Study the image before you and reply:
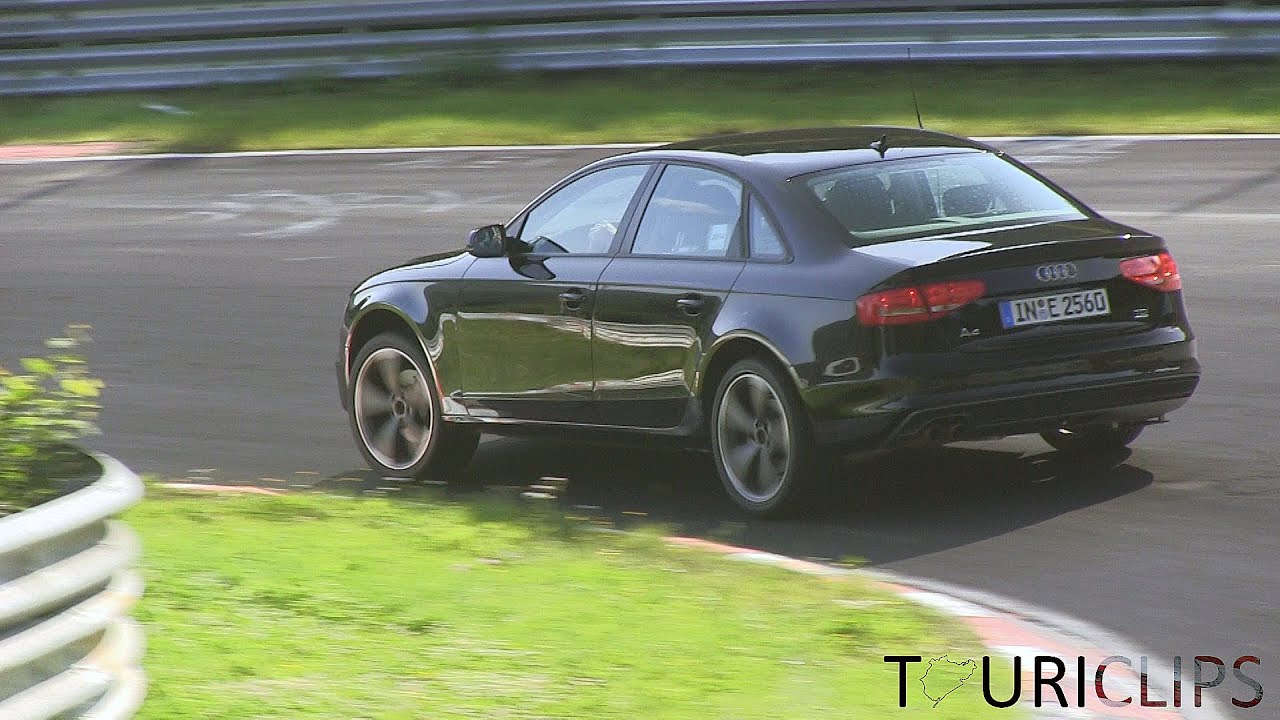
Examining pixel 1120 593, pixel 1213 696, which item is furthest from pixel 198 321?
pixel 1213 696

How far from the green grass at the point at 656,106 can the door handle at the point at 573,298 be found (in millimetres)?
10980

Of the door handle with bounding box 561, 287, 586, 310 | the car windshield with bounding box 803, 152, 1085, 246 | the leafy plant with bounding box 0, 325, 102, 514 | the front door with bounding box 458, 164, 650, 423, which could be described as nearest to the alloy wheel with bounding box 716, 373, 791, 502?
the car windshield with bounding box 803, 152, 1085, 246

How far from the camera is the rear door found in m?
8.19

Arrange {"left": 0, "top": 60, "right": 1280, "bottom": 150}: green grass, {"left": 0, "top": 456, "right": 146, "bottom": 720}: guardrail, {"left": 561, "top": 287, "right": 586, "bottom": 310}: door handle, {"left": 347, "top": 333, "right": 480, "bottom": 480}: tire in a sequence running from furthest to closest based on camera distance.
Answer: {"left": 0, "top": 60, "right": 1280, "bottom": 150}: green grass, {"left": 347, "top": 333, "right": 480, "bottom": 480}: tire, {"left": 561, "top": 287, "right": 586, "bottom": 310}: door handle, {"left": 0, "top": 456, "right": 146, "bottom": 720}: guardrail

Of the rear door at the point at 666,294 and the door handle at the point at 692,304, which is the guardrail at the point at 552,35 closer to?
the rear door at the point at 666,294

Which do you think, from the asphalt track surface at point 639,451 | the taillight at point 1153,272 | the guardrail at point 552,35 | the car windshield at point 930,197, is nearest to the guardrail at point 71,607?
the asphalt track surface at point 639,451

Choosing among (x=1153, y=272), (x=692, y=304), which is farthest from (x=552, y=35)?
(x=1153, y=272)

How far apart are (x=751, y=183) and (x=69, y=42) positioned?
18531 millimetres

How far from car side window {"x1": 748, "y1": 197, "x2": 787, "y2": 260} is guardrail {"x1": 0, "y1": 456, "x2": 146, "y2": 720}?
3.74 metres

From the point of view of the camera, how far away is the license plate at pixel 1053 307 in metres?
7.63

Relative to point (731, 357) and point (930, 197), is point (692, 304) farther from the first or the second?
point (930, 197)

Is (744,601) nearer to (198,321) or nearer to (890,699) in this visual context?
(890,699)

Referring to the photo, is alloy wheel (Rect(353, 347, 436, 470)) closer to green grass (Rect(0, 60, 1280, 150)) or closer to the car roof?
the car roof

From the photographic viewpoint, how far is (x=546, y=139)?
68.3 ft
